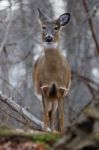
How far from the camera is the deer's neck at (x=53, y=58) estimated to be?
9164mm

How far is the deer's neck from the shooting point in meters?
9.16

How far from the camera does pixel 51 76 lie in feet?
29.6

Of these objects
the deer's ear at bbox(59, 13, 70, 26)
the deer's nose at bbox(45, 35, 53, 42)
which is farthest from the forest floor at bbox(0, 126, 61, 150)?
the deer's ear at bbox(59, 13, 70, 26)

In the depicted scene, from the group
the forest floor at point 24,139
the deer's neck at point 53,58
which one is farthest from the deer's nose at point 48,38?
the forest floor at point 24,139

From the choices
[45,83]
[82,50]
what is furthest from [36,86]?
[82,50]

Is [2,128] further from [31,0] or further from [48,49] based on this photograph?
[31,0]

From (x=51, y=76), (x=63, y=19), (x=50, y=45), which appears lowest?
(x=51, y=76)

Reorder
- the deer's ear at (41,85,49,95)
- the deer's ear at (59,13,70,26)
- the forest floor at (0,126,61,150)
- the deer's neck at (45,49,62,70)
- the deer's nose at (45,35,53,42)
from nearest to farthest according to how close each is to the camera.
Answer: the forest floor at (0,126,61,150), the deer's ear at (41,85,49,95), the deer's nose at (45,35,53,42), the deer's neck at (45,49,62,70), the deer's ear at (59,13,70,26)

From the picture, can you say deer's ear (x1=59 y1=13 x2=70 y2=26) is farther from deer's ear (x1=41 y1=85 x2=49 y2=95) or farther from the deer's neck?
deer's ear (x1=41 y1=85 x2=49 y2=95)

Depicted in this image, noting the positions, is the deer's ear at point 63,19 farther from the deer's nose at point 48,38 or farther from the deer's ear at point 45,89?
the deer's ear at point 45,89

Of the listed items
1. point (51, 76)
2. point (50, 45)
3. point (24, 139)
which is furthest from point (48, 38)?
point (24, 139)

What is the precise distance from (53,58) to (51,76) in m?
0.32

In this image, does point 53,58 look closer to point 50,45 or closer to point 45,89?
point 50,45

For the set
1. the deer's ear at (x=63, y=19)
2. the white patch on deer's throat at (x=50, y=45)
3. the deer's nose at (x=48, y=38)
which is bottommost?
the white patch on deer's throat at (x=50, y=45)
